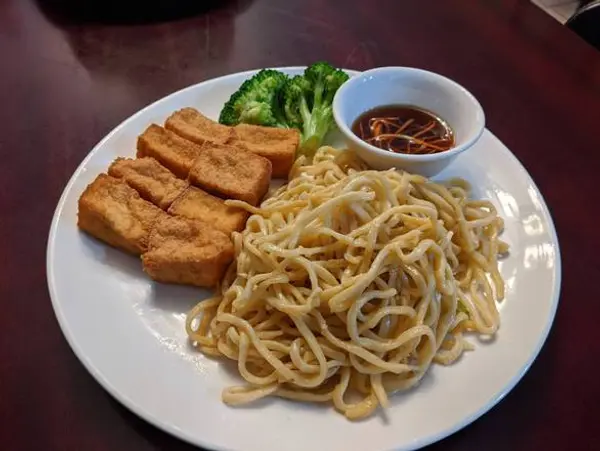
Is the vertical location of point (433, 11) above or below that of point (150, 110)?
above

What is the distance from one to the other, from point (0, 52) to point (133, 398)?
2.82 m

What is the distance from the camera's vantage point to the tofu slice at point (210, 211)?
8.17ft

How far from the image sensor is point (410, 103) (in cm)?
295

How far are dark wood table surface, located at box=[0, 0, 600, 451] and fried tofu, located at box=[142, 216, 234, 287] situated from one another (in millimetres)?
515

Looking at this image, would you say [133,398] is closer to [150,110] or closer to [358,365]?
[358,365]

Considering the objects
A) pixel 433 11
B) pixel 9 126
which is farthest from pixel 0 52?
pixel 433 11

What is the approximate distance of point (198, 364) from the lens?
2.14m

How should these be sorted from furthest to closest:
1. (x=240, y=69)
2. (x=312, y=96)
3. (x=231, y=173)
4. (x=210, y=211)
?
1. (x=240, y=69)
2. (x=312, y=96)
3. (x=231, y=173)
4. (x=210, y=211)

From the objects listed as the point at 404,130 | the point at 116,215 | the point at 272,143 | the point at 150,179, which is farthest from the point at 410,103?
the point at 116,215

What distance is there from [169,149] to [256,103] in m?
0.52

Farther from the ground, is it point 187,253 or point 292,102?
point 292,102

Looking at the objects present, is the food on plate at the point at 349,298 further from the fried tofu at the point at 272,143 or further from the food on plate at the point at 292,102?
the food on plate at the point at 292,102

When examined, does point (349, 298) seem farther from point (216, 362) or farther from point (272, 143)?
point (272, 143)

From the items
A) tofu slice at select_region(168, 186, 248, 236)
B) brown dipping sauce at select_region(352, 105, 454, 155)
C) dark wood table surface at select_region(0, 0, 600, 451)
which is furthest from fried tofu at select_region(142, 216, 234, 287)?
brown dipping sauce at select_region(352, 105, 454, 155)
